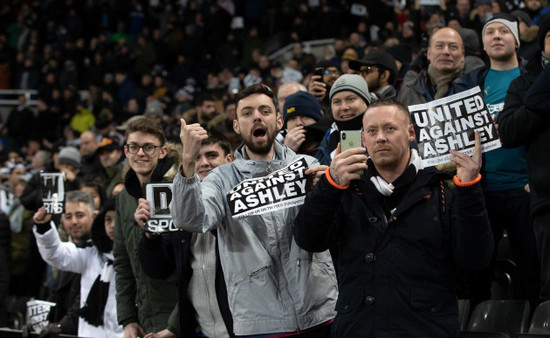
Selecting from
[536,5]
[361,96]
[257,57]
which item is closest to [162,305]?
[361,96]

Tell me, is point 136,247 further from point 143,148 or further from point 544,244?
point 544,244

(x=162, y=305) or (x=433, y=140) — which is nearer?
(x=433, y=140)

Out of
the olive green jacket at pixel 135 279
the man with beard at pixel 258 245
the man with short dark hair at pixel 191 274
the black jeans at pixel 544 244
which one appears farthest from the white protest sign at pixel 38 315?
the black jeans at pixel 544 244

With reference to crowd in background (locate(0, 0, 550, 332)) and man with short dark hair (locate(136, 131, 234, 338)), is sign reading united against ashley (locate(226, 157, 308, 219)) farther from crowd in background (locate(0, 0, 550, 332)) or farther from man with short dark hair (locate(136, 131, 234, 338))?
crowd in background (locate(0, 0, 550, 332))

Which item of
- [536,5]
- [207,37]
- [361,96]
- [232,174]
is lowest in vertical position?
[232,174]

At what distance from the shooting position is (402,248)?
3.27 meters

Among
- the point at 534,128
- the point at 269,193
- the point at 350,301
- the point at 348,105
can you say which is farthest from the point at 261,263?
the point at 534,128

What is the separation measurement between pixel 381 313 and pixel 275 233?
2.72 ft

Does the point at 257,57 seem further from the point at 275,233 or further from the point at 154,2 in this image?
the point at 275,233

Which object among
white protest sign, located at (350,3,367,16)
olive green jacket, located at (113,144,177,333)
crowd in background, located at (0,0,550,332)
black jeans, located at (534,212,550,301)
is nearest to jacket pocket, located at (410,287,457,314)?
black jeans, located at (534,212,550,301)

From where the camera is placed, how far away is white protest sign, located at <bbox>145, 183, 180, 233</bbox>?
425 centimetres

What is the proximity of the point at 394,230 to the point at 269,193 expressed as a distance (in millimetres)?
691

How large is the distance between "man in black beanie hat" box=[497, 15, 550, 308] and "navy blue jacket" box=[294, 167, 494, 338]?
3.09ft

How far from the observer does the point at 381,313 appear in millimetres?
3205
